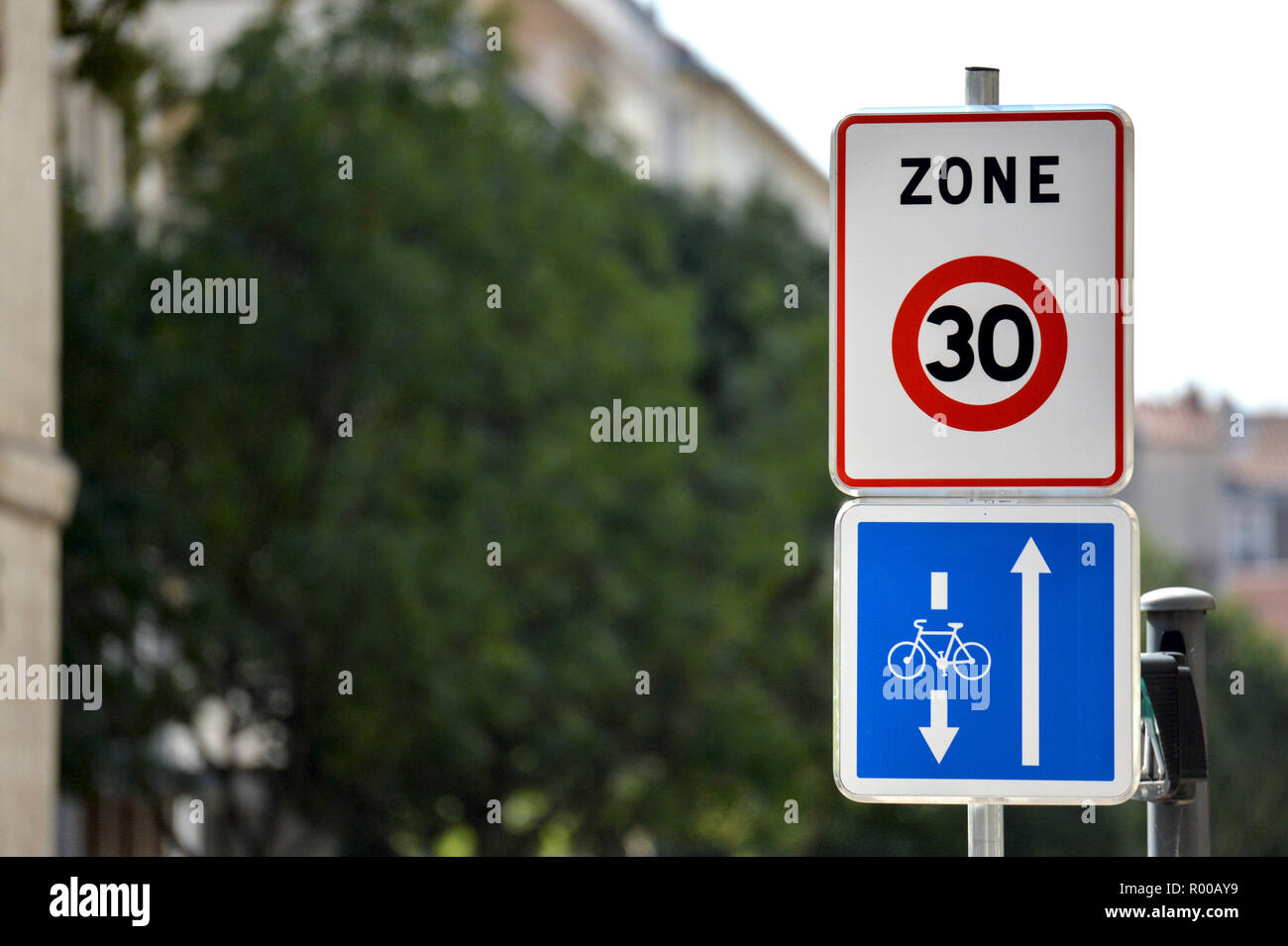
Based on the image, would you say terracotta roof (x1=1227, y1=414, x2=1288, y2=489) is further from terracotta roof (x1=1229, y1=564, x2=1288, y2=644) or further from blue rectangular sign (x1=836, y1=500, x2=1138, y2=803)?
blue rectangular sign (x1=836, y1=500, x2=1138, y2=803)

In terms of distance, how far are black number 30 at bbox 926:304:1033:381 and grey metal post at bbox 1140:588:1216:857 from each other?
692mm

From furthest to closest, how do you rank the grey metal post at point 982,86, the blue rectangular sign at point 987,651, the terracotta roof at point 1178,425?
the terracotta roof at point 1178,425 < the grey metal post at point 982,86 < the blue rectangular sign at point 987,651

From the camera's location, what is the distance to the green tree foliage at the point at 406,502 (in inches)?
765

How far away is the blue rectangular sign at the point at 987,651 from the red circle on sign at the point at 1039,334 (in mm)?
153

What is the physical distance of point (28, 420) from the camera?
13.6 metres

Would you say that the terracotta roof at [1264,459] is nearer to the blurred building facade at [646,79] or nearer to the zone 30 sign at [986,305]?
the blurred building facade at [646,79]

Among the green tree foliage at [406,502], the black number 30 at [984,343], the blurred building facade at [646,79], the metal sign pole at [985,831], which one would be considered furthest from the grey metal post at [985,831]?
the blurred building facade at [646,79]

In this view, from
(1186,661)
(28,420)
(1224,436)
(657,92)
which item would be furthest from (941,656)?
(1224,436)

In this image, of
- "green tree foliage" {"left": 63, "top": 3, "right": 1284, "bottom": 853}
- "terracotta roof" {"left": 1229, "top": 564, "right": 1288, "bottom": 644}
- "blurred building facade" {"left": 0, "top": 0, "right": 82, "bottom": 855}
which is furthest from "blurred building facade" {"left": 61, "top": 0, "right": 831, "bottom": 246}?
"terracotta roof" {"left": 1229, "top": 564, "right": 1288, "bottom": 644}

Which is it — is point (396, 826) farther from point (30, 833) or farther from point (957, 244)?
point (957, 244)

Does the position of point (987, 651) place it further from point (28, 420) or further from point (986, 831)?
point (28, 420)

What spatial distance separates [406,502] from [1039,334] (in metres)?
17.0

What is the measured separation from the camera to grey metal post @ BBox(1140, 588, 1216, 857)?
3.41 meters
